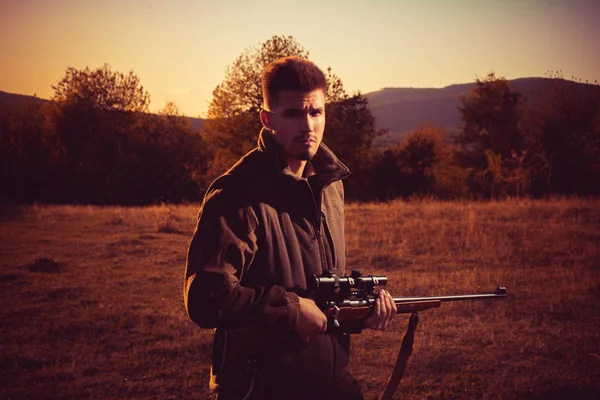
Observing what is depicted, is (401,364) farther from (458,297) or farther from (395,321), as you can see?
(395,321)

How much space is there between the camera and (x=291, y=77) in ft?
8.52

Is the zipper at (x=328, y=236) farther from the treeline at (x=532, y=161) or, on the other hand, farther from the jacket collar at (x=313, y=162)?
the treeline at (x=532, y=161)

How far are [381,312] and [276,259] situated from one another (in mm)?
731

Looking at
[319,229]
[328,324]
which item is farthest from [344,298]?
[319,229]

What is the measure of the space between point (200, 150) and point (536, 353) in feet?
119

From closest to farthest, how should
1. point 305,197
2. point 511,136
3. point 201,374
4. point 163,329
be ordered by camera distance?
point 305,197 < point 201,374 < point 163,329 < point 511,136

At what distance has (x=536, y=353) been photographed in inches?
251

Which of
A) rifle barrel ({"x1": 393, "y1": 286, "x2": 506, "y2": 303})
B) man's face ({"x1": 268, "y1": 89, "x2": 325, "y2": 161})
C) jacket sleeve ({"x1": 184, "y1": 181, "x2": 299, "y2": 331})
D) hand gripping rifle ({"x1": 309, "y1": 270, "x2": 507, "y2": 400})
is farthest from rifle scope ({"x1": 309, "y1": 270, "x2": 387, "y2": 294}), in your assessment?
man's face ({"x1": 268, "y1": 89, "x2": 325, "y2": 161})

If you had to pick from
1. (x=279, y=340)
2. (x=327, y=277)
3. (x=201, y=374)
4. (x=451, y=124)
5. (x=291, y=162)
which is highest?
(x=451, y=124)

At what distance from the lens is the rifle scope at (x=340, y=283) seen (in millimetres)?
2588

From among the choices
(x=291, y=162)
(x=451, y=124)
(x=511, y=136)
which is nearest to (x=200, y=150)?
(x=511, y=136)

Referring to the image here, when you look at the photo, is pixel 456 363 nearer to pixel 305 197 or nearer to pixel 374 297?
pixel 374 297

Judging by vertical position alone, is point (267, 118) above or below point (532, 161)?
below

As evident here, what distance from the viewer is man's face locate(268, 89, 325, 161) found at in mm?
2602
